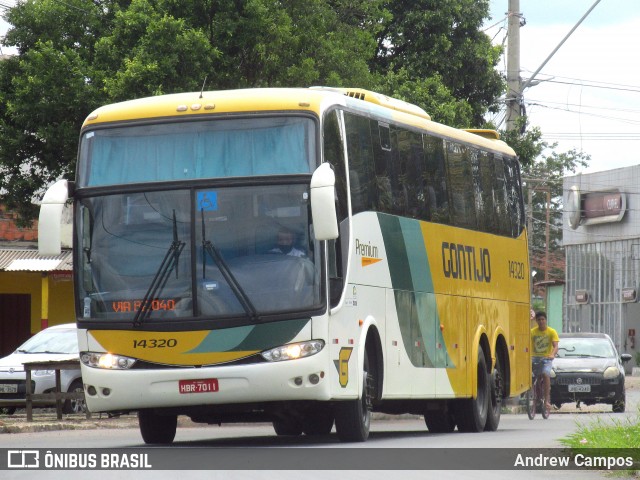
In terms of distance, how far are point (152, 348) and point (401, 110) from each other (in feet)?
18.6

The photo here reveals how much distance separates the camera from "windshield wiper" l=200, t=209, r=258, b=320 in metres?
14.7

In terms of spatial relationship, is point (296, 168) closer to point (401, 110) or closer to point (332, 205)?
point (332, 205)

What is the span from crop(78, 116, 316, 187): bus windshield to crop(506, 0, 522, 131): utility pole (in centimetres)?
1703

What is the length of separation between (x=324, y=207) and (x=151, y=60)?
494 inches

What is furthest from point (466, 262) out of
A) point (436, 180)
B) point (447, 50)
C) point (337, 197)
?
point (447, 50)

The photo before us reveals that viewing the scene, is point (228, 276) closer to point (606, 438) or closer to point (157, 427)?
point (157, 427)

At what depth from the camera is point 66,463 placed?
44.5 ft

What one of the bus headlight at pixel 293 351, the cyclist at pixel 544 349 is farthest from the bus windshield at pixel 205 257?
the cyclist at pixel 544 349

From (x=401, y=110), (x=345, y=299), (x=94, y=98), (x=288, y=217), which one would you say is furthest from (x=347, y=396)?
(x=94, y=98)

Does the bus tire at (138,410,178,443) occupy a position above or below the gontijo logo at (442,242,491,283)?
below

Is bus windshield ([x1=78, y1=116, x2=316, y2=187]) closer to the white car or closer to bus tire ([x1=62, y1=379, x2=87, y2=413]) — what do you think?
the white car

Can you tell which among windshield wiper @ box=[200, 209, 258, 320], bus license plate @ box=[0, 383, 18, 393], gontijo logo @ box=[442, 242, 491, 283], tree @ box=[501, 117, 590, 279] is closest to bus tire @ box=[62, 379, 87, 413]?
bus license plate @ box=[0, 383, 18, 393]

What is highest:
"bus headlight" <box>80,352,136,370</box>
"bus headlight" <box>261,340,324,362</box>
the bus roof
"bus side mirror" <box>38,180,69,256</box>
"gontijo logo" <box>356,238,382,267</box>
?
the bus roof

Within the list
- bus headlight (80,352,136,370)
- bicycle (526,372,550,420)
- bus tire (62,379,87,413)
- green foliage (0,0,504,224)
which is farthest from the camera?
green foliage (0,0,504,224)
